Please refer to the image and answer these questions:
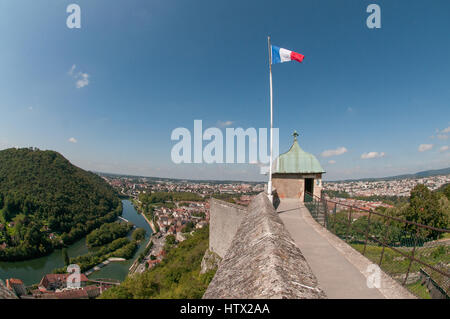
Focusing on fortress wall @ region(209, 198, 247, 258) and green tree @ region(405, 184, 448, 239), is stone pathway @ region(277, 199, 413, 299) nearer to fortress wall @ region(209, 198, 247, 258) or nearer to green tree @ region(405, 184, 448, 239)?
A: fortress wall @ region(209, 198, 247, 258)

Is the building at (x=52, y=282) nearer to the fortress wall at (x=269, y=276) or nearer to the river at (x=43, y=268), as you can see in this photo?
the river at (x=43, y=268)

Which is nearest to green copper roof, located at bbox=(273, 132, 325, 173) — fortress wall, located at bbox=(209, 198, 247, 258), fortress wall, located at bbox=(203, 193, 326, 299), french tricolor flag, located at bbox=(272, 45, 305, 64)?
fortress wall, located at bbox=(209, 198, 247, 258)

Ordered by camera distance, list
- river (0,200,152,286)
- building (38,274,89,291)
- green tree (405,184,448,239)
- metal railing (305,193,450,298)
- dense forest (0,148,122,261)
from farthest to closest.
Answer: dense forest (0,148,122,261) < river (0,200,152,286) < building (38,274,89,291) < green tree (405,184,448,239) < metal railing (305,193,450,298)

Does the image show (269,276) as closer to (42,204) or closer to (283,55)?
(283,55)

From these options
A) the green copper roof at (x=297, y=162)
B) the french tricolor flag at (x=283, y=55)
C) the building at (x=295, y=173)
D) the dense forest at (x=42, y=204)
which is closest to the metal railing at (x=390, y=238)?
the building at (x=295, y=173)
